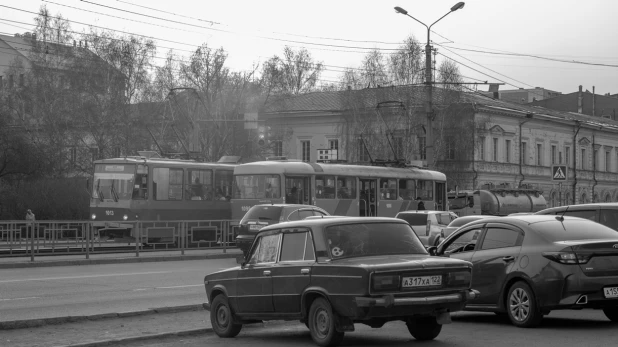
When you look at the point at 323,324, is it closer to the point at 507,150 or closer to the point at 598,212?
the point at 598,212

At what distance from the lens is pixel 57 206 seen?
58.9 m

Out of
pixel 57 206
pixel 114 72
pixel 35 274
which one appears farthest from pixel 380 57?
pixel 35 274

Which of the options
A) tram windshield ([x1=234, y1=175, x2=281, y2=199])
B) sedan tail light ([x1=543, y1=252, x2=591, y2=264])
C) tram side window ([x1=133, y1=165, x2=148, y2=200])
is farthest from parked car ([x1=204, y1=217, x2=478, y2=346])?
tram side window ([x1=133, y1=165, x2=148, y2=200])

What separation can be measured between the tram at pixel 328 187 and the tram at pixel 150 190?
255 centimetres

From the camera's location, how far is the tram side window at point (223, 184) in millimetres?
41938

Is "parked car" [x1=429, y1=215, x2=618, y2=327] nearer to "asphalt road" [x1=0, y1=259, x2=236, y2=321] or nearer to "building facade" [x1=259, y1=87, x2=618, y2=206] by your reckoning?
"asphalt road" [x1=0, y1=259, x2=236, y2=321]

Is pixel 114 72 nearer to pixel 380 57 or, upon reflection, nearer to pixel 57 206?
pixel 57 206

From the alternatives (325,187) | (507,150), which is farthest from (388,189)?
(507,150)

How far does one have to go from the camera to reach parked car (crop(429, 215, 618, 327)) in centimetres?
1220

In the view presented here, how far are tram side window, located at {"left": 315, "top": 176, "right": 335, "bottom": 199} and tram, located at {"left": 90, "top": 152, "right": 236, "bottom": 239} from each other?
17.8ft

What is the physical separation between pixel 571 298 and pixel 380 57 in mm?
59584

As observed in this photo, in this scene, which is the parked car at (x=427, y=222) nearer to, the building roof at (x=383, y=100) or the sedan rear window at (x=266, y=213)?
the sedan rear window at (x=266, y=213)

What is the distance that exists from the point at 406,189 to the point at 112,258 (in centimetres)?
1779

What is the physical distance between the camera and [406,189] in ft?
143
